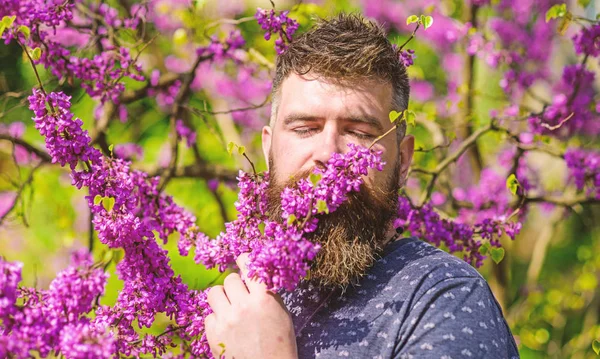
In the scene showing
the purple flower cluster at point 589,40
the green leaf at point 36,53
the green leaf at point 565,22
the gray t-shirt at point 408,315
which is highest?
the green leaf at point 36,53

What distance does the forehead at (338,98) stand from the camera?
2029 mm

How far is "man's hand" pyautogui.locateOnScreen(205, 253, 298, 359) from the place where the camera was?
5.70 feet

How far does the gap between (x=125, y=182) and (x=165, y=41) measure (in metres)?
4.54

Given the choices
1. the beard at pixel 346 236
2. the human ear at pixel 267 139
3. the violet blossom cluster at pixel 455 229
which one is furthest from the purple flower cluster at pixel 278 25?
the violet blossom cluster at pixel 455 229

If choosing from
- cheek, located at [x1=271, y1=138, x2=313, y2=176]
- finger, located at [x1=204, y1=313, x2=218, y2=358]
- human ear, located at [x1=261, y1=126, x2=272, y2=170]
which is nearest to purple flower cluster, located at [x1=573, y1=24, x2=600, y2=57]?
human ear, located at [x1=261, y1=126, x2=272, y2=170]

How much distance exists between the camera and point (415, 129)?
4.85 meters

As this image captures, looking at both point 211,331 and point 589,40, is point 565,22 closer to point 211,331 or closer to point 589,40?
point 589,40

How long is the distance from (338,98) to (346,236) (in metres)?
→ 0.42

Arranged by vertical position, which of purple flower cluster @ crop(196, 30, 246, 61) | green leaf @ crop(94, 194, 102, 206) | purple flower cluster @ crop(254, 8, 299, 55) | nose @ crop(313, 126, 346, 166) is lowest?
nose @ crop(313, 126, 346, 166)

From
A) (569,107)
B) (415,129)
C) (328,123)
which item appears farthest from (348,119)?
(415,129)

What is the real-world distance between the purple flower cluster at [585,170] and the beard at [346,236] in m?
1.56

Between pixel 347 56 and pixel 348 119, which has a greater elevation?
pixel 347 56

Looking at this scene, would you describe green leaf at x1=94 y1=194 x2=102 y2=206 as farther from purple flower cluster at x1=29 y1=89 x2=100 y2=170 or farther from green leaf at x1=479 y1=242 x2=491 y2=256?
green leaf at x1=479 y1=242 x2=491 y2=256

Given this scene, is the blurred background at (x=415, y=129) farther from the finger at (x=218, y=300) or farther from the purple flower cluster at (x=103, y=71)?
the finger at (x=218, y=300)
